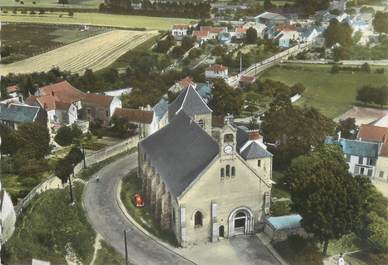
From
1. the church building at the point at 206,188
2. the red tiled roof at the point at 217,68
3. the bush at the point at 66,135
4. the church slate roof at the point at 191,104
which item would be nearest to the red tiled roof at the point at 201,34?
the red tiled roof at the point at 217,68

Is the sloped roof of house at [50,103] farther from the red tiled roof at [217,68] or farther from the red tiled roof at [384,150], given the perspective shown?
the red tiled roof at [384,150]

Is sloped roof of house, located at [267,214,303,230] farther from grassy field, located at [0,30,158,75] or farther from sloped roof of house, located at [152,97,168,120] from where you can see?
grassy field, located at [0,30,158,75]

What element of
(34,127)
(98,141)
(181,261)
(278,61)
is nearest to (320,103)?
(278,61)

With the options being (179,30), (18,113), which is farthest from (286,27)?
(18,113)

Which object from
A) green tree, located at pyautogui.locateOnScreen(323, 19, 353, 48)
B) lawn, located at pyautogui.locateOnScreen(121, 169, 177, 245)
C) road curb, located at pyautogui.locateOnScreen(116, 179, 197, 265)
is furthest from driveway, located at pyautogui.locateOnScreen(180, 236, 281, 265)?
green tree, located at pyautogui.locateOnScreen(323, 19, 353, 48)

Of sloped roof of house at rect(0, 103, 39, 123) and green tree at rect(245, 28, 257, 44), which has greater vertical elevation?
green tree at rect(245, 28, 257, 44)

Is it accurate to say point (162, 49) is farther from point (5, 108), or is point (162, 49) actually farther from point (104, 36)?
point (5, 108)

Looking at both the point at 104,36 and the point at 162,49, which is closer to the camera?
the point at 162,49
